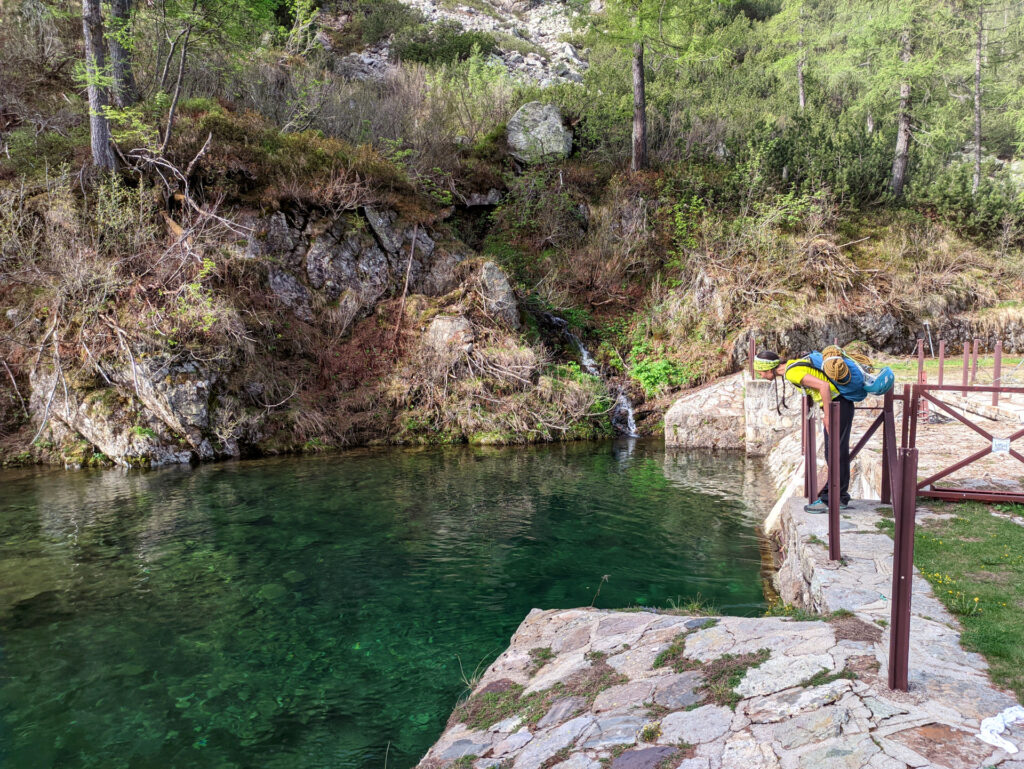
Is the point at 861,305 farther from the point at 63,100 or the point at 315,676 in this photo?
the point at 63,100

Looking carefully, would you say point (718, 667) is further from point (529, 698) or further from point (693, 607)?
point (693, 607)

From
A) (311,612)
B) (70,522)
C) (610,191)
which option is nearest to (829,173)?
(610,191)

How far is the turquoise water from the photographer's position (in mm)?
4320

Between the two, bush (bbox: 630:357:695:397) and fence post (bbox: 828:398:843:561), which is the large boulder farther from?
fence post (bbox: 828:398:843:561)

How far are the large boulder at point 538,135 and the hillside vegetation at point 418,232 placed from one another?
539 mm

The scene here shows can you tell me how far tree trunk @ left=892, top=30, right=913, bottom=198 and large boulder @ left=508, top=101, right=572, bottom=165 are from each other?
10.9 metres

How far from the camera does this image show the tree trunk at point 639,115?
19328 mm

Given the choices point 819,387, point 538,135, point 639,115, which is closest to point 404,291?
point 538,135

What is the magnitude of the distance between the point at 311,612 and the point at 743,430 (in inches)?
413

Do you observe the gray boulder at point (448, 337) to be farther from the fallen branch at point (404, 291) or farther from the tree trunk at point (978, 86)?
the tree trunk at point (978, 86)

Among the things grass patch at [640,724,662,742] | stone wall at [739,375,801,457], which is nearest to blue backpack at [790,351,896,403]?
grass patch at [640,724,662,742]

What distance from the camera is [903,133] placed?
1980cm

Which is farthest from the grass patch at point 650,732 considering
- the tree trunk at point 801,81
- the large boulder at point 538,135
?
the tree trunk at point 801,81

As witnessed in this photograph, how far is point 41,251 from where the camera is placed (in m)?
13.2
